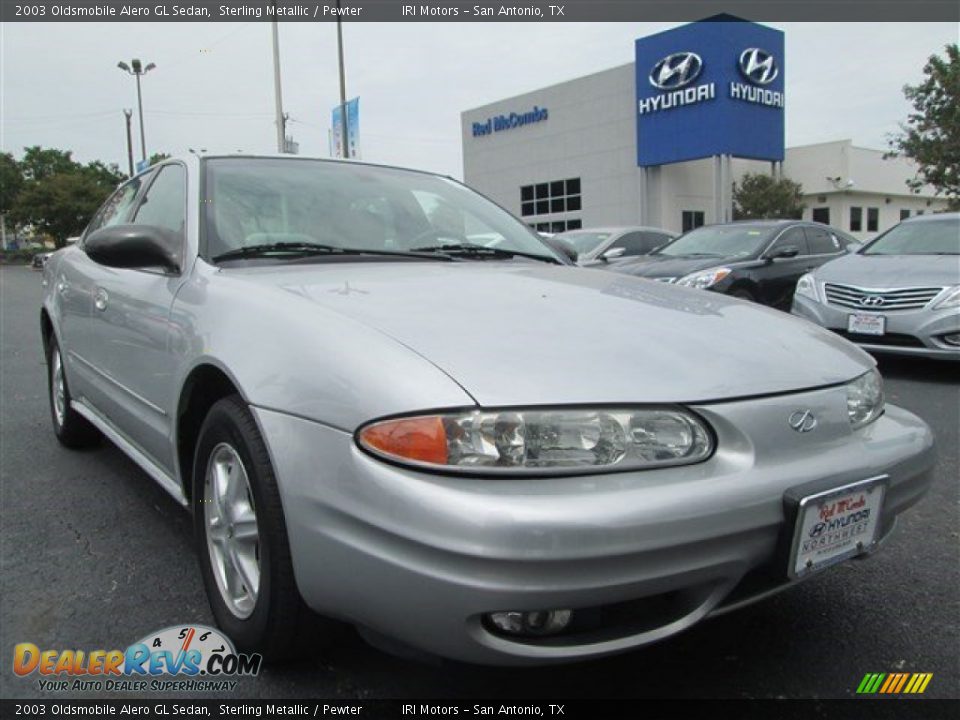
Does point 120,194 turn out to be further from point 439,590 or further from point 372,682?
point 439,590

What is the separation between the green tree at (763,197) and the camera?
2934 centimetres

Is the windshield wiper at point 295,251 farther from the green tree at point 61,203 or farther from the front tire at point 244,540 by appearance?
the green tree at point 61,203

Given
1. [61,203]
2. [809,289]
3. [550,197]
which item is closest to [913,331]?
[809,289]

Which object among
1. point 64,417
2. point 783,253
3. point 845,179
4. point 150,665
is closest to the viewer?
point 150,665

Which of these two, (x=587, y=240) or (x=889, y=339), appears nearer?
(x=889, y=339)

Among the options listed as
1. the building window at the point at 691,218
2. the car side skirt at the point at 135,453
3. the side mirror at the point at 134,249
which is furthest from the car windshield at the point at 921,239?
the building window at the point at 691,218

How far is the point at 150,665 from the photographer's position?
2027mm

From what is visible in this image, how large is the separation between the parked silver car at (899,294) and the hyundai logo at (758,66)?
20538mm

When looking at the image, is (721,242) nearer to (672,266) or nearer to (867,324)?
(672,266)

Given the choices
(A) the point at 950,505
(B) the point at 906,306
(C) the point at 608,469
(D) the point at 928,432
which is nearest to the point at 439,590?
(C) the point at 608,469

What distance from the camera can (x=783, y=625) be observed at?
2205 mm

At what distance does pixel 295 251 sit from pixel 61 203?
52.7 meters

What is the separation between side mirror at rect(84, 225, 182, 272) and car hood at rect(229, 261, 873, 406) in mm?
337

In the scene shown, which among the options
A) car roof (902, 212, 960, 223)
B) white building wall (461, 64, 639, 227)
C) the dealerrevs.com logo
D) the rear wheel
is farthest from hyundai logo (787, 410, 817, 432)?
white building wall (461, 64, 639, 227)
